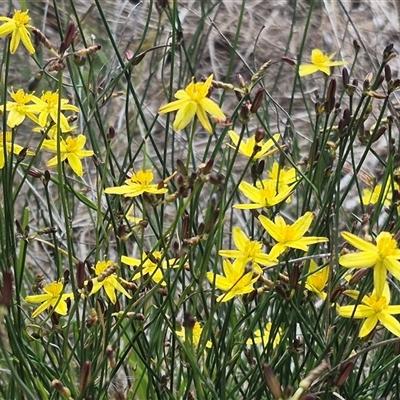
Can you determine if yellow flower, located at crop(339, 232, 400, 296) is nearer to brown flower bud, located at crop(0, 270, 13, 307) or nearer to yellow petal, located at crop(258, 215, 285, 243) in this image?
yellow petal, located at crop(258, 215, 285, 243)

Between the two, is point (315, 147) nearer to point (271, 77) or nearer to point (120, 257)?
point (120, 257)

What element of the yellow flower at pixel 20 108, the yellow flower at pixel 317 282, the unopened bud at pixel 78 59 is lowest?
the yellow flower at pixel 317 282

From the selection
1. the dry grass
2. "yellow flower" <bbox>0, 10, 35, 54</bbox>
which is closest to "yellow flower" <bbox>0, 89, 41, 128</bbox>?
"yellow flower" <bbox>0, 10, 35, 54</bbox>

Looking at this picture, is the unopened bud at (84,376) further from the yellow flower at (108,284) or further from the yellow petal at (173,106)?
the yellow petal at (173,106)

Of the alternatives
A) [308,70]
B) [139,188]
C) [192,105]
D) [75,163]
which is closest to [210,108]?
[192,105]

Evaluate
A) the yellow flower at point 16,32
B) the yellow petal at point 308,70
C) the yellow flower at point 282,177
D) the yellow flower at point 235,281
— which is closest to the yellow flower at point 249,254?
the yellow flower at point 235,281

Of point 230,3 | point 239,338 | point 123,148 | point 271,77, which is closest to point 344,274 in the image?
point 239,338

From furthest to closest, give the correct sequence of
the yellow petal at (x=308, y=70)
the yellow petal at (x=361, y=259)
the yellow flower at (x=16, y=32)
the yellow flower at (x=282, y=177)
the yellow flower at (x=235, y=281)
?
the yellow petal at (x=308, y=70), the yellow flower at (x=282, y=177), the yellow flower at (x=16, y=32), the yellow flower at (x=235, y=281), the yellow petal at (x=361, y=259)
